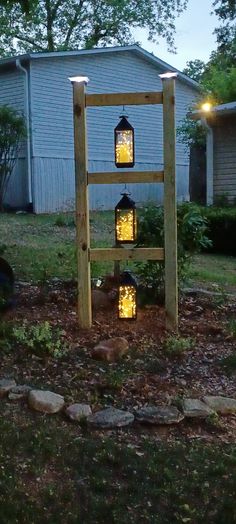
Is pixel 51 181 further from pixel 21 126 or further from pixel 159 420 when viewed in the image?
pixel 159 420

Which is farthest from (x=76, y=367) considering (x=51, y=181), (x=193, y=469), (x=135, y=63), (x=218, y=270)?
(x=135, y=63)

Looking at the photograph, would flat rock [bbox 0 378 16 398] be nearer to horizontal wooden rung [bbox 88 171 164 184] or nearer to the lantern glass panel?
the lantern glass panel

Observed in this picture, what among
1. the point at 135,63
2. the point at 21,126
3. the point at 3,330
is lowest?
the point at 3,330

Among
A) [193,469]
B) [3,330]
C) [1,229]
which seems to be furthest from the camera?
[1,229]

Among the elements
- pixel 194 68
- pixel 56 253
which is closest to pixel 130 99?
pixel 56 253

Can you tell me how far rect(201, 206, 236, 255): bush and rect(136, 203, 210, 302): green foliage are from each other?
15.9ft

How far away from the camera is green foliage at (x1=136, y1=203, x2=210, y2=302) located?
17.0 feet

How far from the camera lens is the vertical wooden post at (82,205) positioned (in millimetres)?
4742

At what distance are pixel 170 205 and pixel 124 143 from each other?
551mm

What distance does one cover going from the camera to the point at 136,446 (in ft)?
10.3

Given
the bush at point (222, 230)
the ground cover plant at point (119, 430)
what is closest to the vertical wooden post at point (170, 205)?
the ground cover plant at point (119, 430)

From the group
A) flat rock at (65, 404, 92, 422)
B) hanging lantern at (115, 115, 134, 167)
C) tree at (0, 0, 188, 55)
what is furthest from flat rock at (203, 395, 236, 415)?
tree at (0, 0, 188, 55)

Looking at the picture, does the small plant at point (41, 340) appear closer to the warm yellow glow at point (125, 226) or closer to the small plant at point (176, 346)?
the small plant at point (176, 346)

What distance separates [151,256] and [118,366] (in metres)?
1.03
